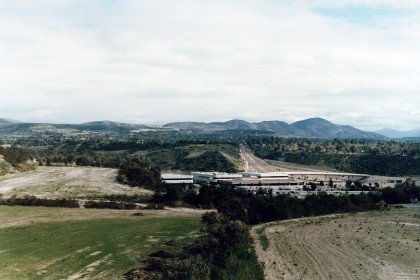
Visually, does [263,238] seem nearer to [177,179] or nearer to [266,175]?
[177,179]

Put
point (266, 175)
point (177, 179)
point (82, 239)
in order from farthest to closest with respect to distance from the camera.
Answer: point (266, 175) → point (177, 179) → point (82, 239)

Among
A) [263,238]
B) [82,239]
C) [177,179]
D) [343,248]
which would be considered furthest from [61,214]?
[177,179]

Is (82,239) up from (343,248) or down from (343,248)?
down

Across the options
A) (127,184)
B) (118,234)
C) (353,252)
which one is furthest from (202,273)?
(127,184)

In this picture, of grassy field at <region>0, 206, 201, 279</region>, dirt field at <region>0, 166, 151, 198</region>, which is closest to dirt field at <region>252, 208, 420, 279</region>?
grassy field at <region>0, 206, 201, 279</region>

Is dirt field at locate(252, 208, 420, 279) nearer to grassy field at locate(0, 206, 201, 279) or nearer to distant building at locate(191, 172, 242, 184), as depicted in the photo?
grassy field at locate(0, 206, 201, 279)

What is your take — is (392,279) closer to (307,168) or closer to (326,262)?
(326,262)
